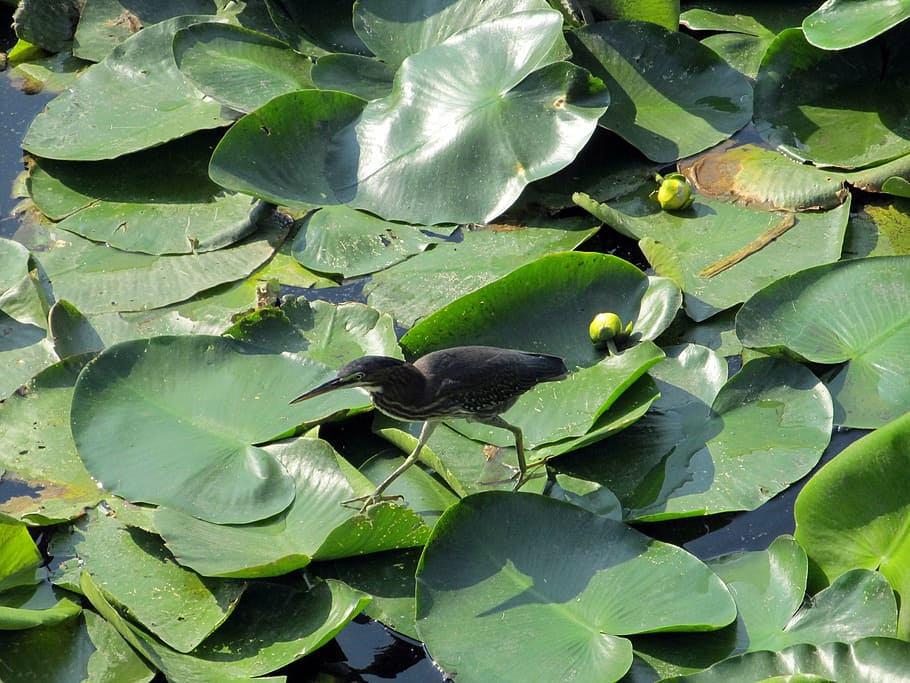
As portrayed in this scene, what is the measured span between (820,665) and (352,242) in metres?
2.57

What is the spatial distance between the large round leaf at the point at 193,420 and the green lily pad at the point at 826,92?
2.44 m

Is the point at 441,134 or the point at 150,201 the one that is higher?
the point at 441,134

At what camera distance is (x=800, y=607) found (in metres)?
3.34

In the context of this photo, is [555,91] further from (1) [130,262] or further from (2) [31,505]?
(2) [31,505]

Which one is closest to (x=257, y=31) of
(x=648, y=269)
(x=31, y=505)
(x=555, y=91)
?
(x=555, y=91)

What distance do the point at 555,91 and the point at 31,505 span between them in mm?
2585

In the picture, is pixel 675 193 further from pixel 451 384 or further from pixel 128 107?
pixel 128 107

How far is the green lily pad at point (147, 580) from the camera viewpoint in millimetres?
3480

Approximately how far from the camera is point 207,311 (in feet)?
15.4

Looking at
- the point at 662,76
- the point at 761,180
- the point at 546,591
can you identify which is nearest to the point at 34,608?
the point at 546,591

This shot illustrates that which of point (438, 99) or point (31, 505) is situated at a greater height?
point (438, 99)

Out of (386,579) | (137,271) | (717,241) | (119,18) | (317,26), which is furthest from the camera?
(119,18)

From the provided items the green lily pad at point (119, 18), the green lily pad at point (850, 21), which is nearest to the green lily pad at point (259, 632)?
the green lily pad at point (850, 21)

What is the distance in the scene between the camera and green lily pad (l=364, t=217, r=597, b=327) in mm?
4641
